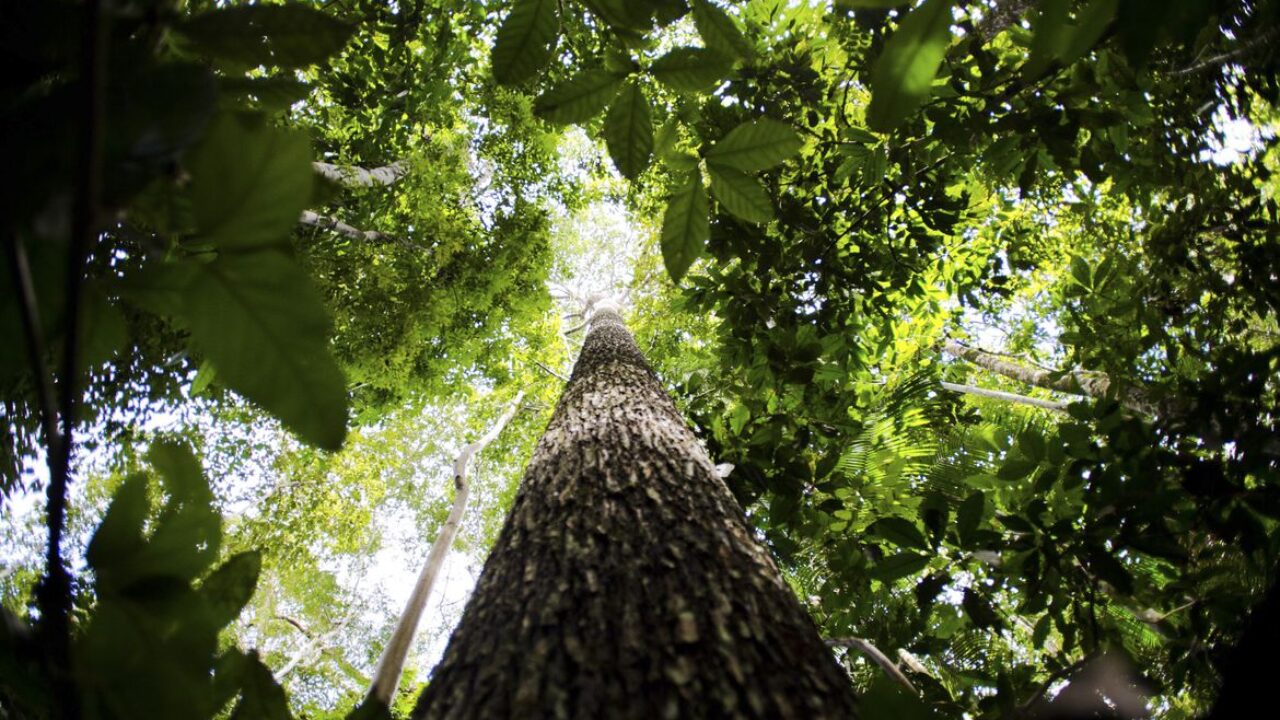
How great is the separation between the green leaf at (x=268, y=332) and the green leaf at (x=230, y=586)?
0.64 ft

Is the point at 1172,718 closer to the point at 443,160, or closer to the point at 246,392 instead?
the point at 246,392

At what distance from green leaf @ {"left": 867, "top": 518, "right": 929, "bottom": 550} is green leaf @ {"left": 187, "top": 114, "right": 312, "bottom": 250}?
1.52 meters

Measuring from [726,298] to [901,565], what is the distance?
59.6 inches

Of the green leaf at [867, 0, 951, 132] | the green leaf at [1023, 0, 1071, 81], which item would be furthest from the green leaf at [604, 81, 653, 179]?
the green leaf at [1023, 0, 1071, 81]

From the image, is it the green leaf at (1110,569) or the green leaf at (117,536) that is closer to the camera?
the green leaf at (117,536)

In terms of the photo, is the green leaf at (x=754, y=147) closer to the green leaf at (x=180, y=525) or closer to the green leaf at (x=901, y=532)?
the green leaf at (x=180, y=525)

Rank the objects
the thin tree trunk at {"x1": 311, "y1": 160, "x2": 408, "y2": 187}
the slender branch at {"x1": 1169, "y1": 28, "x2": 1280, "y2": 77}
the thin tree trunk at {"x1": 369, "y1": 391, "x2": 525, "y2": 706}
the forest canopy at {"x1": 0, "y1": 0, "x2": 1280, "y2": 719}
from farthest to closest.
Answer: the thin tree trunk at {"x1": 311, "y1": 160, "x2": 408, "y2": 187}
the thin tree trunk at {"x1": 369, "y1": 391, "x2": 525, "y2": 706}
the slender branch at {"x1": 1169, "y1": 28, "x2": 1280, "y2": 77}
the forest canopy at {"x1": 0, "y1": 0, "x2": 1280, "y2": 719}

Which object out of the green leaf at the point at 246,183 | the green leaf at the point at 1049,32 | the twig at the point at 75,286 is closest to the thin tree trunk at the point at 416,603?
the twig at the point at 75,286

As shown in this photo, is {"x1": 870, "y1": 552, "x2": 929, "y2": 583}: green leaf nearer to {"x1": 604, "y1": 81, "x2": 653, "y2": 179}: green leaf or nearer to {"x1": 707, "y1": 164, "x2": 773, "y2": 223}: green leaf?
{"x1": 707, "y1": 164, "x2": 773, "y2": 223}: green leaf

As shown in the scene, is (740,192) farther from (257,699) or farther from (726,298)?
(726,298)

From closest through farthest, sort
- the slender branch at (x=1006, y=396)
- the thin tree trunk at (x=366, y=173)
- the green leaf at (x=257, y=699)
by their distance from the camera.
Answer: the green leaf at (x=257, y=699)
the thin tree trunk at (x=366, y=173)
the slender branch at (x=1006, y=396)

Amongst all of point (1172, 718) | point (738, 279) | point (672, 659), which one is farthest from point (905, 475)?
point (672, 659)

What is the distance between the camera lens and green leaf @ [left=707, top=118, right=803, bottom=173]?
29.0 inches

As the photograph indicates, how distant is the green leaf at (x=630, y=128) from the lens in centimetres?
76
